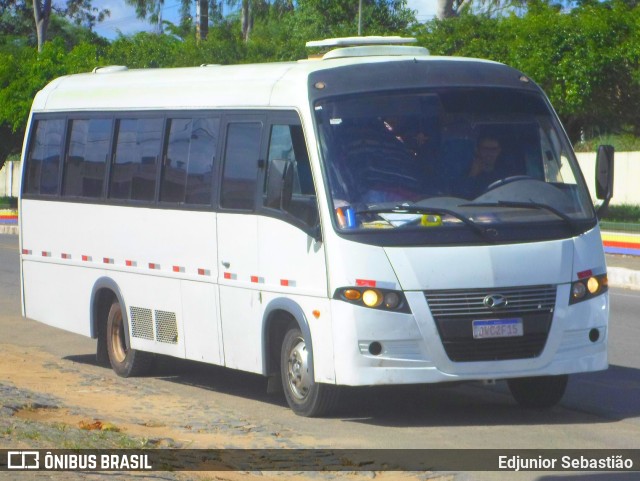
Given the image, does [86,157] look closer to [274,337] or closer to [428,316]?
[274,337]

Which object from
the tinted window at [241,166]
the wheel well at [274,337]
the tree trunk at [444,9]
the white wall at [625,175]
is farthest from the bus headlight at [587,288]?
the white wall at [625,175]

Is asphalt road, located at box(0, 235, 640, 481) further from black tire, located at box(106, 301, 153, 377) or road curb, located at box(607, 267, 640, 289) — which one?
road curb, located at box(607, 267, 640, 289)

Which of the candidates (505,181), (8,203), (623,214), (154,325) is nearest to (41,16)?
(8,203)

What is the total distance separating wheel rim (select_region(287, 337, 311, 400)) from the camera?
9.66 m

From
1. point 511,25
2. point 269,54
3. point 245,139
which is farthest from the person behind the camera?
point 269,54

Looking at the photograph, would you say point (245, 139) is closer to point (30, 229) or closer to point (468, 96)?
point (468, 96)

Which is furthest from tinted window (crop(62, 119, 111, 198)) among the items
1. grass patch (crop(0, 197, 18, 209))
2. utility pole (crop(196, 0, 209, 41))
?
utility pole (crop(196, 0, 209, 41))

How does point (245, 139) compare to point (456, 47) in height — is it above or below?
below

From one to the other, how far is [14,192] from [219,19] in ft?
60.0

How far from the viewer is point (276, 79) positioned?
33.8 feet

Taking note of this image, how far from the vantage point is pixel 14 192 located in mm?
63781

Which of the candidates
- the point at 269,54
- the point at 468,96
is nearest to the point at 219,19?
the point at 269,54

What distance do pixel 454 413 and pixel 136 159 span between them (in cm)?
401

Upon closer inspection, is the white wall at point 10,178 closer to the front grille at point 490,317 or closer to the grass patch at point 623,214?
the grass patch at point 623,214
